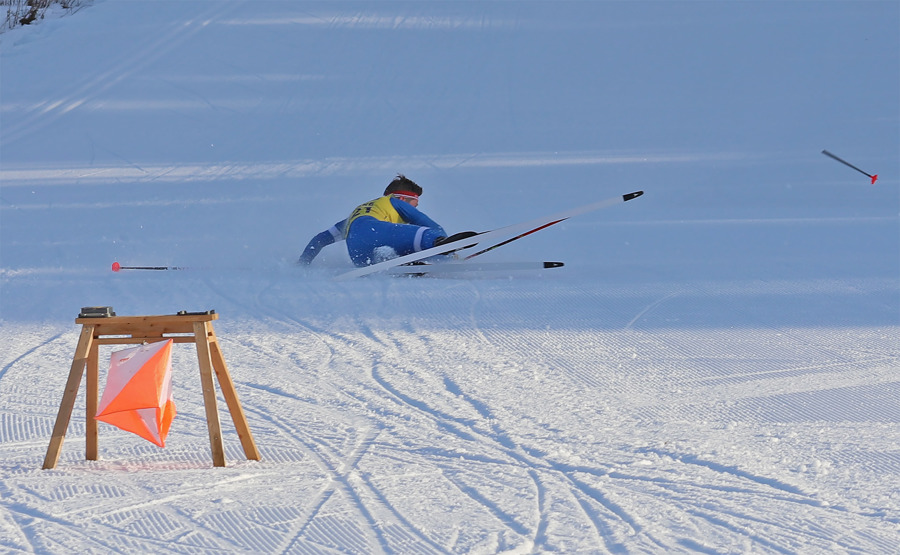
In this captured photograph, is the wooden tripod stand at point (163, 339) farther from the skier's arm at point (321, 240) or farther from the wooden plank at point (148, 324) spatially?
the skier's arm at point (321, 240)

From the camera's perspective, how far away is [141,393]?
343 cm

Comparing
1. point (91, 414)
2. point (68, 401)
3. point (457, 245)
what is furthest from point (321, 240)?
point (68, 401)

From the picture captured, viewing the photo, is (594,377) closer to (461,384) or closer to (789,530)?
(461,384)

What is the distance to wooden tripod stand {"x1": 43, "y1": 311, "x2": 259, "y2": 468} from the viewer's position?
3.50 m

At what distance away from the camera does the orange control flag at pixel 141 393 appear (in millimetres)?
3428

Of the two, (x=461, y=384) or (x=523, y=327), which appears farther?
(x=523, y=327)

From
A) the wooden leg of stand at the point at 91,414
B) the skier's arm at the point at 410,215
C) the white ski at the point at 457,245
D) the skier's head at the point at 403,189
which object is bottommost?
the wooden leg of stand at the point at 91,414

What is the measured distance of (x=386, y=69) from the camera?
593 inches

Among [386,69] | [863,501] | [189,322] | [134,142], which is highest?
[386,69]

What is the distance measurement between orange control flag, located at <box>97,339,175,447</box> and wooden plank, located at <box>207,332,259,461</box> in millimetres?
155

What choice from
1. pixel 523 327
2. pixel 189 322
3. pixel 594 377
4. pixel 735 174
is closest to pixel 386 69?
pixel 735 174

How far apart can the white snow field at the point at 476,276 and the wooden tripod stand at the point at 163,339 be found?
93mm

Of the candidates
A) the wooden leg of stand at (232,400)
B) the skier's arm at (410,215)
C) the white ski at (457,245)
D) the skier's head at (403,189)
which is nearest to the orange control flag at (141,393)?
the wooden leg of stand at (232,400)

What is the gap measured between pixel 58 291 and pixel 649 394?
13.3 ft
